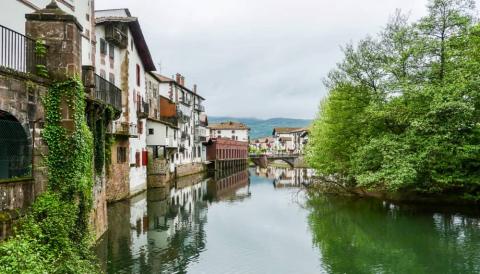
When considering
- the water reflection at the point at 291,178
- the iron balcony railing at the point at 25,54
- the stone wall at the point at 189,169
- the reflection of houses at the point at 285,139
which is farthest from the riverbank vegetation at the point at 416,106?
the reflection of houses at the point at 285,139

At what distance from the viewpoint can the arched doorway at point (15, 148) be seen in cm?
1093

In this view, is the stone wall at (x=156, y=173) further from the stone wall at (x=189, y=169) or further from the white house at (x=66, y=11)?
the white house at (x=66, y=11)

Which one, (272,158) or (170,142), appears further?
(272,158)

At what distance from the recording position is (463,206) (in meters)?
29.8

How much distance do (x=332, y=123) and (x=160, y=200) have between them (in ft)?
55.2

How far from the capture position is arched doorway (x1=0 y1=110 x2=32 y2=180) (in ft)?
35.9

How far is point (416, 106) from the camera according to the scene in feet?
92.2

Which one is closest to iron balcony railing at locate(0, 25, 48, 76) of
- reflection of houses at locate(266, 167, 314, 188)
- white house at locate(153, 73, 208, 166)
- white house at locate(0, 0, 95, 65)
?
white house at locate(0, 0, 95, 65)

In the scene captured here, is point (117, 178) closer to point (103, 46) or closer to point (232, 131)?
point (103, 46)

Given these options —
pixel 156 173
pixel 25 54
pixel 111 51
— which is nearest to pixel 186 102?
pixel 156 173

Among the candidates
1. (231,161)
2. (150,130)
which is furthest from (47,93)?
(231,161)

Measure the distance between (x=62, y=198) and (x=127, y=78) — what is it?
25.5m

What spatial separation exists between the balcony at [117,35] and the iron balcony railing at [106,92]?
466 inches

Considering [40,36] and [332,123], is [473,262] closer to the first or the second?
[40,36]
